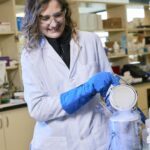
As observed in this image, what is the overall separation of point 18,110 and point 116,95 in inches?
61.9

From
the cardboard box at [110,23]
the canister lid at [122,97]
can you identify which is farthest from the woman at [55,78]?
the cardboard box at [110,23]

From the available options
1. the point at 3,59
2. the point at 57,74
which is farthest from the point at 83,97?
the point at 3,59

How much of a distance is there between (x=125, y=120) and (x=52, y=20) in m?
0.55

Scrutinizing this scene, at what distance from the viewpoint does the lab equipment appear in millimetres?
1103

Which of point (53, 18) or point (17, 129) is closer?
point (53, 18)

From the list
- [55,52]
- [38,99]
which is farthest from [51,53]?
[38,99]

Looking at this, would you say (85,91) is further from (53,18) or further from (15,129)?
(15,129)

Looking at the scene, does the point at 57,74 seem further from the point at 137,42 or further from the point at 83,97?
the point at 137,42

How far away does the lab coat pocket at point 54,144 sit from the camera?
136 cm

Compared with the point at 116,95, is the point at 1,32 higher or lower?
higher

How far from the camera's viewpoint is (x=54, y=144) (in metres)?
1.37

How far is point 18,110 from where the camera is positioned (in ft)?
8.48

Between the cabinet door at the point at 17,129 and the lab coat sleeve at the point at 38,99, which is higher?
the lab coat sleeve at the point at 38,99

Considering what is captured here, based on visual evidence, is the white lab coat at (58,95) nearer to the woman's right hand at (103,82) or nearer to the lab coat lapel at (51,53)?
the lab coat lapel at (51,53)
